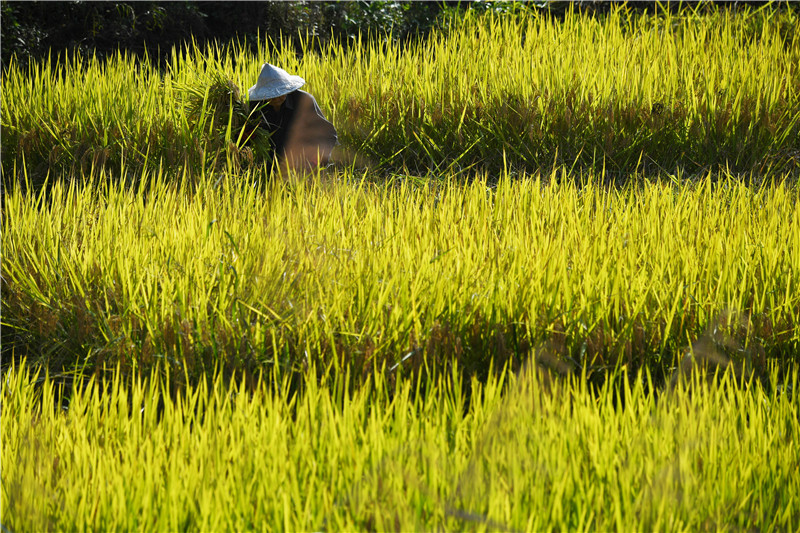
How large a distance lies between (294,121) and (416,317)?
1.94 m

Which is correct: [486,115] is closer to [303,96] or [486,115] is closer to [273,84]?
[303,96]

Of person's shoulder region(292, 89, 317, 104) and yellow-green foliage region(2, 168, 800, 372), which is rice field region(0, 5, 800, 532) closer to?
yellow-green foliage region(2, 168, 800, 372)

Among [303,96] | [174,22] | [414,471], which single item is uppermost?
[174,22]

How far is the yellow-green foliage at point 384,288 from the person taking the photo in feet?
6.26

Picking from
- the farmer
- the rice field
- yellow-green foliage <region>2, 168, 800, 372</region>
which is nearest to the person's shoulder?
the farmer

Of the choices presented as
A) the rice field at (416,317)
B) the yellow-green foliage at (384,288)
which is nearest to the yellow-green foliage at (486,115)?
the rice field at (416,317)

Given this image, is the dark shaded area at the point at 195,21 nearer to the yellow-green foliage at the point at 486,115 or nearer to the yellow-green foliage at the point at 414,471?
the yellow-green foliage at the point at 486,115

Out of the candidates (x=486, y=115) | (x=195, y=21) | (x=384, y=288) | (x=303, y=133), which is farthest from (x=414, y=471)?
(x=195, y=21)

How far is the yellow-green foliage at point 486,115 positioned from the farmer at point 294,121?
21 centimetres

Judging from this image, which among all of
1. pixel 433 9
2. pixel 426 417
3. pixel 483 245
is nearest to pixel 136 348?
pixel 426 417

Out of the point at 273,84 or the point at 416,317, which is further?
the point at 273,84

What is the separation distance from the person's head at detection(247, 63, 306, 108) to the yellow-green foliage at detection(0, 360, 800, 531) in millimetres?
2132

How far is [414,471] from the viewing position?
48.8 inches

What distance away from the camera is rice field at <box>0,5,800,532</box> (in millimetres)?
1271
